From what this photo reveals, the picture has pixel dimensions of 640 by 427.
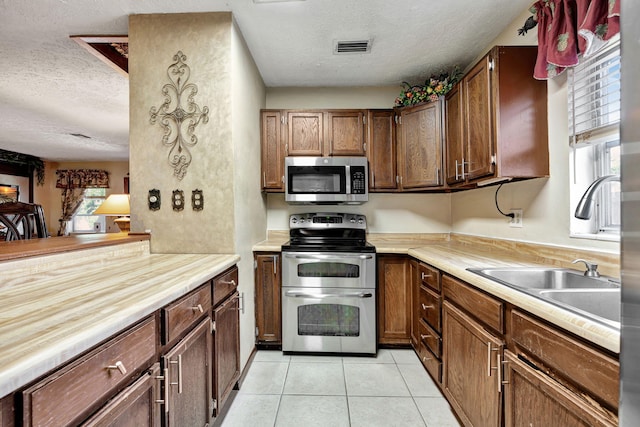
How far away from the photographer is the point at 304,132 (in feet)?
9.45

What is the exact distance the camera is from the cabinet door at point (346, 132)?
2.88 meters

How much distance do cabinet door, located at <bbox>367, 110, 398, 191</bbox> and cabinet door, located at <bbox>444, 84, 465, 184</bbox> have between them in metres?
0.49

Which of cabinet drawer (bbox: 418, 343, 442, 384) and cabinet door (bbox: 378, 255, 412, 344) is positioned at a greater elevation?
cabinet door (bbox: 378, 255, 412, 344)

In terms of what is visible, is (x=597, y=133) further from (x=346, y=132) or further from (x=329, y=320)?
(x=329, y=320)

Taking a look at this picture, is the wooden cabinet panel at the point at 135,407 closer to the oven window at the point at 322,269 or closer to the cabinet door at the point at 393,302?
the oven window at the point at 322,269

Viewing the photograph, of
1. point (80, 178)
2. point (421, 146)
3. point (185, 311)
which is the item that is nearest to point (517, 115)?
point (421, 146)

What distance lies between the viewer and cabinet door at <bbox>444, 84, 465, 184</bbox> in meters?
2.25

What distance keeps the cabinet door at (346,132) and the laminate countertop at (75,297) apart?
1547 millimetres

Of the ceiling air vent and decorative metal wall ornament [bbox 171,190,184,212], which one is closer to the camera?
decorative metal wall ornament [bbox 171,190,184,212]

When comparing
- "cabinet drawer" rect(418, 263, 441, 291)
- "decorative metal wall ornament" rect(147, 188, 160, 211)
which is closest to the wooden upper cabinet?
"cabinet drawer" rect(418, 263, 441, 291)

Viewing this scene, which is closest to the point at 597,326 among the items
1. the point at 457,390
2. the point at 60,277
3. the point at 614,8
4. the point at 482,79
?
the point at 457,390

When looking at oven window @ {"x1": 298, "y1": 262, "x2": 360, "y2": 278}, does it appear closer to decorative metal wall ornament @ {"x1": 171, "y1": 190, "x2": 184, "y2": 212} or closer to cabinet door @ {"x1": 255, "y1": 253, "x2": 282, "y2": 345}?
cabinet door @ {"x1": 255, "y1": 253, "x2": 282, "y2": 345}

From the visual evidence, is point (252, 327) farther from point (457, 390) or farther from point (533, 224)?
point (533, 224)

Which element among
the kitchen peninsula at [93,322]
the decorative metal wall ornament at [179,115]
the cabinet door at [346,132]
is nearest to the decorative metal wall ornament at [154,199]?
the decorative metal wall ornament at [179,115]
